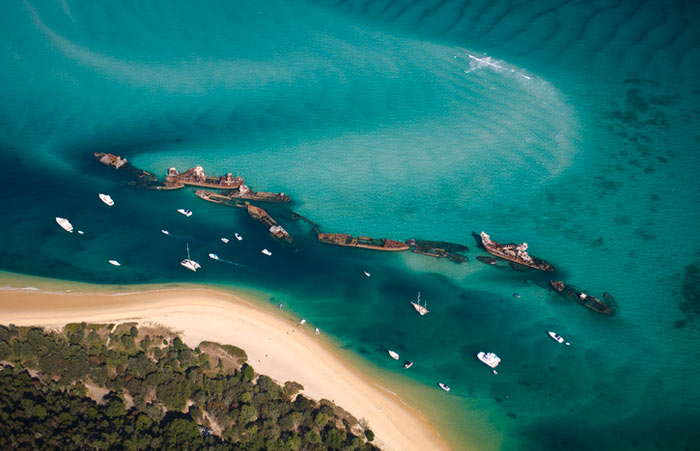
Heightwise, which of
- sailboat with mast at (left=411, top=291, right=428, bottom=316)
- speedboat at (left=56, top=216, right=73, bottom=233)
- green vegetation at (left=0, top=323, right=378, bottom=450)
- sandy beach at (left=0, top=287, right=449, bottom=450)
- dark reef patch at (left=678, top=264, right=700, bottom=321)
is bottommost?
green vegetation at (left=0, top=323, right=378, bottom=450)

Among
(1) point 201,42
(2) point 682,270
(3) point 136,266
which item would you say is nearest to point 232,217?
(3) point 136,266

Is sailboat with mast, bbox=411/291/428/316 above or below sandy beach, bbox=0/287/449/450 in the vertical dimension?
above

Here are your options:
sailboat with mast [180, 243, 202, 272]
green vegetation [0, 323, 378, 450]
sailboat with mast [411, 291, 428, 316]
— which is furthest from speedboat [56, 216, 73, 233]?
sailboat with mast [411, 291, 428, 316]

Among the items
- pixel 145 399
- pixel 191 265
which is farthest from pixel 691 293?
pixel 145 399

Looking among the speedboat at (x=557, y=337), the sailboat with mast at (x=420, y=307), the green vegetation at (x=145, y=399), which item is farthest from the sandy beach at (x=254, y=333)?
the speedboat at (x=557, y=337)

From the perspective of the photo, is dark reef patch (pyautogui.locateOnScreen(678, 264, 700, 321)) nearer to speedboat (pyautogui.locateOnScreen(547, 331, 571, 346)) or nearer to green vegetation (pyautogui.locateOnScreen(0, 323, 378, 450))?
speedboat (pyautogui.locateOnScreen(547, 331, 571, 346))

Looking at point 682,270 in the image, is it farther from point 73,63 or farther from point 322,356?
point 73,63
